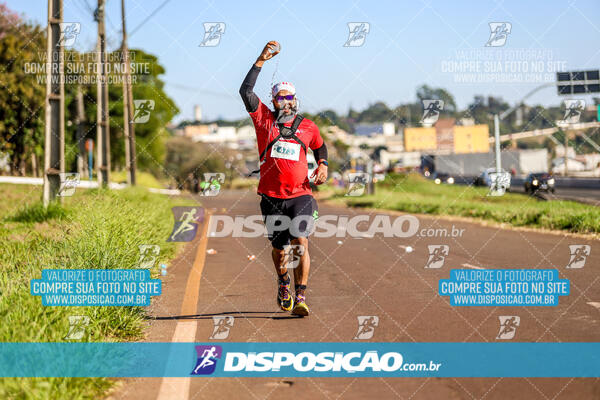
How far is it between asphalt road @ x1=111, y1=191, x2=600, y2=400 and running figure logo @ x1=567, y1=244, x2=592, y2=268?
119 mm

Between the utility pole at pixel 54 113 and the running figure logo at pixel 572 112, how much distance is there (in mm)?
11812

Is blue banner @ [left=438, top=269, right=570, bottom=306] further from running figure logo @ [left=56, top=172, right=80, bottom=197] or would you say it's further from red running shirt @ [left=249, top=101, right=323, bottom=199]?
running figure logo @ [left=56, top=172, right=80, bottom=197]

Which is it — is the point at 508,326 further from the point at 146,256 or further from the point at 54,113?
the point at 54,113

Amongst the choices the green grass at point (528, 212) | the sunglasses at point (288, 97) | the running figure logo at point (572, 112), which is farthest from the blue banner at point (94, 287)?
the running figure logo at point (572, 112)

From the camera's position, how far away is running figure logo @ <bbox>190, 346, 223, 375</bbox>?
532 centimetres

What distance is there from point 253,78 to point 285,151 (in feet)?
2.51

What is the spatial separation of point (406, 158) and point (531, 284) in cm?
9494

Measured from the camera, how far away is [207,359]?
219 inches

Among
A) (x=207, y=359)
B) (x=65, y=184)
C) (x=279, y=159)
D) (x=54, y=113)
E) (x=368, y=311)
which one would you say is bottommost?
(x=207, y=359)

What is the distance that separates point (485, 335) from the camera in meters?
6.10

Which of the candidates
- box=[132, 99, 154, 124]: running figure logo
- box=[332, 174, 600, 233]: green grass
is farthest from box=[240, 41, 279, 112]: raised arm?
box=[132, 99, 154, 124]: running figure logo

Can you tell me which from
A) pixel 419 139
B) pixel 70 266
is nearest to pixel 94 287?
pixel 70 266

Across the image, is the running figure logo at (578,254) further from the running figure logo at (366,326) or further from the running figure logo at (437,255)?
the running figure logo at (366,326)

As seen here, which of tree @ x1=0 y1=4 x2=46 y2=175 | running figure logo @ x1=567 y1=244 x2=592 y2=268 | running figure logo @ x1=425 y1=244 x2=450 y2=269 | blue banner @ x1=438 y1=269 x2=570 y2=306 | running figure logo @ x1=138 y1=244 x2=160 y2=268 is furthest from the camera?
tree @ x1=0 y1=4 x2=46 y2=175
